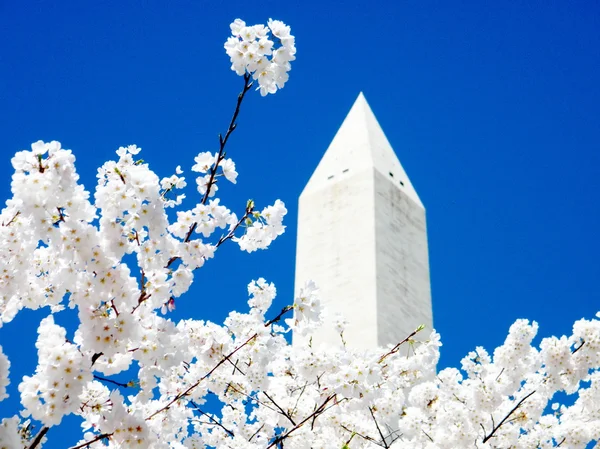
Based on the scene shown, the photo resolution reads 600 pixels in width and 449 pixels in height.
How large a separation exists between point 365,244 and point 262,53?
946cm

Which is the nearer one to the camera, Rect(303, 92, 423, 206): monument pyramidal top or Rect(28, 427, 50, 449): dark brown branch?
Rect(28, 427, 50, 449): dark brown branch

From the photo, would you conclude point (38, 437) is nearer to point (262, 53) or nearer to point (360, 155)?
point (262, 53)

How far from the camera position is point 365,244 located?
499 inches

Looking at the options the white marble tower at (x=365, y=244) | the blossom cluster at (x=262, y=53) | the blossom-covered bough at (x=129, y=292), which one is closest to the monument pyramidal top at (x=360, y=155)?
the white marble tower at (x=365, y=244)

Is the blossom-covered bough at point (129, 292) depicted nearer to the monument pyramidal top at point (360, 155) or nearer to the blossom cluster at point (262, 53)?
the blossom cluster at point (262, 53)

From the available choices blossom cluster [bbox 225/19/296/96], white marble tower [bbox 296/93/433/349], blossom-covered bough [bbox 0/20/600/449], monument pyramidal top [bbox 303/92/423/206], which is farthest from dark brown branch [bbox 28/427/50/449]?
monument pyramidal top [bbox 303/92/423/206]

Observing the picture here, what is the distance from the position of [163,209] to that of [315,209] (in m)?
11.0

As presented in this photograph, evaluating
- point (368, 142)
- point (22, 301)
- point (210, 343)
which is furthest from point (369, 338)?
point (22, 301)

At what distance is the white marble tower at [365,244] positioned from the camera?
11.9m

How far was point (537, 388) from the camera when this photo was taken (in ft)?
19.1

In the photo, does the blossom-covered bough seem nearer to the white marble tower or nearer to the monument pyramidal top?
the white marble tower

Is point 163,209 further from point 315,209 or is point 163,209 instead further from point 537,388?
point 315,209

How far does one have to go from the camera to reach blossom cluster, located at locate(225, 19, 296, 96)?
3.36m

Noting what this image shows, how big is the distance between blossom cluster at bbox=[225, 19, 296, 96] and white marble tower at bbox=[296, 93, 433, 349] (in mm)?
8327
